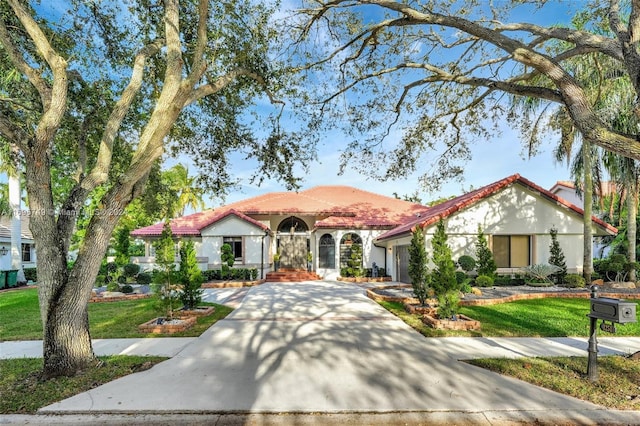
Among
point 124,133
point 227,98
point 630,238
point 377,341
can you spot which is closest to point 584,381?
point 377,341

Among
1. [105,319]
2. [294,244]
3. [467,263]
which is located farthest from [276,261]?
[105,319]

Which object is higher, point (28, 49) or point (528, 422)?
point (28, 49)

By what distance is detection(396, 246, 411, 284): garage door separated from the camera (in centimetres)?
1706

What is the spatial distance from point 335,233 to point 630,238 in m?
14.1

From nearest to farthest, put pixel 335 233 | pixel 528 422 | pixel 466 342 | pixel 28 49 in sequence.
Result: pixel 528 422
pixel 466 342
pixel 28 49
pixel 335 233

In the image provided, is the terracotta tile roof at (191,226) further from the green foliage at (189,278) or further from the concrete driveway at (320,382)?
the concrete driveway at (320,382)

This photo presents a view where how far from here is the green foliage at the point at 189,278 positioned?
9406 millimetres

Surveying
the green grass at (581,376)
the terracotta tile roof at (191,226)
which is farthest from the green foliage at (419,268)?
the terracotta tile roof at (191,226)

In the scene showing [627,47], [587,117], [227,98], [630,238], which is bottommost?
[630,238]

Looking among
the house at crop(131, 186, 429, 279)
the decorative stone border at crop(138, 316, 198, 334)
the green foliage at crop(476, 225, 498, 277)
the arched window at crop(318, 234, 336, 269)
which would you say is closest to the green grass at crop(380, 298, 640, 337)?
the green foliage at crop(476, 225, 498, 277)

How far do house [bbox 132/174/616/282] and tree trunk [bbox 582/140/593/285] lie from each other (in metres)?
0.98

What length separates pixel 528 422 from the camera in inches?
144

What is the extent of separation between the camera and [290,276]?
19.8m

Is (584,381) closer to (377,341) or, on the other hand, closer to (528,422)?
(528,422)
